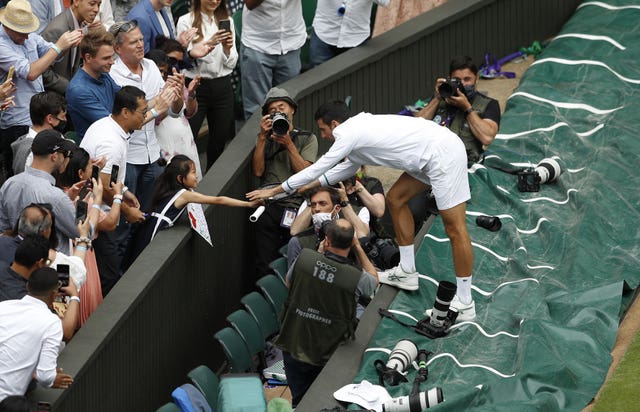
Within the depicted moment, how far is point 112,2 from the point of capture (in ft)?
34.7

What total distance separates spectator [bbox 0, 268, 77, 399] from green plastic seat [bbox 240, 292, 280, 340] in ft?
7.74

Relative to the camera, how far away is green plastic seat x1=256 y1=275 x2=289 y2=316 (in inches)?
353

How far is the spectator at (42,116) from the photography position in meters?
8.10

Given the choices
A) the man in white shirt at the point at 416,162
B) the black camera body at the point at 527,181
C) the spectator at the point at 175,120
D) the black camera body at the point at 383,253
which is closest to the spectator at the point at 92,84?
the spectator at the point at 175,120

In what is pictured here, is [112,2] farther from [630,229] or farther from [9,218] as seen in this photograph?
[630,229]

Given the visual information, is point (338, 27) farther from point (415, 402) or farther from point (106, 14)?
point (415, 402)

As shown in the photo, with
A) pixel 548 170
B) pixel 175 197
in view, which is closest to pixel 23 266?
pixel 175 197

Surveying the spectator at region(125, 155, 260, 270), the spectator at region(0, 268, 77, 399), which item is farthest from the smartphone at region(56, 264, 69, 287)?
the spectator at region(125, 155, 260, 270)

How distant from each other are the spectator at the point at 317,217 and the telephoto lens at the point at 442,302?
2.61 feet

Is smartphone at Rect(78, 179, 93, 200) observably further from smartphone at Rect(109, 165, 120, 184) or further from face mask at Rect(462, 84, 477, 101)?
face mask at Rect(462, 84, 477, 101)

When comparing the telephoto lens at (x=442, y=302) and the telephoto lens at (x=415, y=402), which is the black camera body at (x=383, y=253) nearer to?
the telephoto lens at (x=442, y=302)

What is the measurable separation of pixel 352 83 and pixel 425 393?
4.61 meters

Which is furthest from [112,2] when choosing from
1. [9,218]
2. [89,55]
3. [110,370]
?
[110,370]

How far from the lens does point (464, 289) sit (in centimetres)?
852
